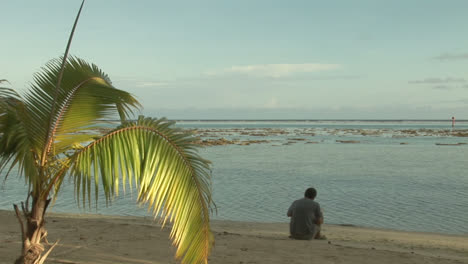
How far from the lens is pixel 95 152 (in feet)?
12.8

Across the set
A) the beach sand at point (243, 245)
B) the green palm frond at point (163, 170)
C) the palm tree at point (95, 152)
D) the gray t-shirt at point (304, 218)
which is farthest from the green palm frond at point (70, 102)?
the gray t-shirt at point (304, 218)

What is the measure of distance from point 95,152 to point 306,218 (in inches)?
218

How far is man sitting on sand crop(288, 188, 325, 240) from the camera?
27.6 ft

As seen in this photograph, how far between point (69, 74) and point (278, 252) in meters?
4.45

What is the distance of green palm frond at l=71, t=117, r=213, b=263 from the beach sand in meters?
2.75

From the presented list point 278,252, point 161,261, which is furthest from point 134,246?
point 278,252

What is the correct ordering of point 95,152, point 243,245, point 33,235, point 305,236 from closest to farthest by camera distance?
point 95,152, point 33,235, point 243,245, point 305,236

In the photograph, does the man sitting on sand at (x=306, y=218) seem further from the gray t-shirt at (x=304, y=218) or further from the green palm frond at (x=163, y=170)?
the green palm frond at (x=163, y=170)

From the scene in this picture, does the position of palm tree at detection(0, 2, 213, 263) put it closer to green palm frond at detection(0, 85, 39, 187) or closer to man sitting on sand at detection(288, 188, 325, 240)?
green palm frond at detection(0, 85, 39, 187)

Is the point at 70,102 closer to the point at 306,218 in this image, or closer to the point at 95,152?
the point at 95,152

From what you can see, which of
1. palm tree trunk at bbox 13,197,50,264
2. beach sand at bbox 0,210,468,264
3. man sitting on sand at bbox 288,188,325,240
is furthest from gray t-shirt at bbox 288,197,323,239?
palm tree trunk at bbox 13,197,50,264

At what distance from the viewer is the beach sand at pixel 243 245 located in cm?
657

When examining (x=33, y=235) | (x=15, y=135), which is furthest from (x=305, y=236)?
(x=15, y=135)

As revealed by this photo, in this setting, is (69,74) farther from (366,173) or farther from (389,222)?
(366,173)
